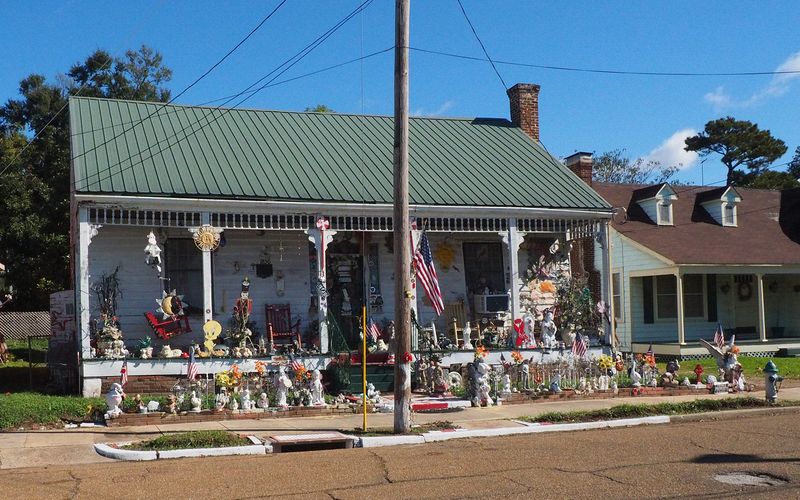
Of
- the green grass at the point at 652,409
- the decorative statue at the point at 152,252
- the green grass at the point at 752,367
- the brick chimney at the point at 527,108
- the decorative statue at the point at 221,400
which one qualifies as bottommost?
the green grass at the point at 752,367

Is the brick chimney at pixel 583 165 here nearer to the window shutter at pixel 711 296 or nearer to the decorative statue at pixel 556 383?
the window shutter at pixel 711 296

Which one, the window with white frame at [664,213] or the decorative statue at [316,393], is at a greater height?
the window with white frame at [664,213]

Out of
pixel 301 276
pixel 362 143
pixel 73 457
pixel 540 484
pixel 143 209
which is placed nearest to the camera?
pixel 540 484

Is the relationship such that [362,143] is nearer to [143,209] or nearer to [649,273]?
[143,209]

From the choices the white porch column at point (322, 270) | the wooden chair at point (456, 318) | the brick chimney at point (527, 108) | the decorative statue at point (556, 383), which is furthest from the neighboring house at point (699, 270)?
the white porch column at point (322, 270)

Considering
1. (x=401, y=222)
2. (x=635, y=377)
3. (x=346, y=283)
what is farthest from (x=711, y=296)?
(x=401, y=222)

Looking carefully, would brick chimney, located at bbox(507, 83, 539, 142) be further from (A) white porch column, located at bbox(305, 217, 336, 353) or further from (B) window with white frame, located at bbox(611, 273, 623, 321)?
(A) white porch column, located at bbox(305, 217, 336, 353)

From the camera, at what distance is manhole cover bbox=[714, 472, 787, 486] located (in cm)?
826

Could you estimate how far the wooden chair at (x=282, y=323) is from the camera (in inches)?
714

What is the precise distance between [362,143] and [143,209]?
6684 millimetres

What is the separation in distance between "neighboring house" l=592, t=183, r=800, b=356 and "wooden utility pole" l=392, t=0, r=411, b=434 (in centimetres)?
1504

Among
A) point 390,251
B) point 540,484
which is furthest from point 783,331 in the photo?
point 540,484

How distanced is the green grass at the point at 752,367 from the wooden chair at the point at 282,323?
9.44 meters

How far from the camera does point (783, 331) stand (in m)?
29.5
